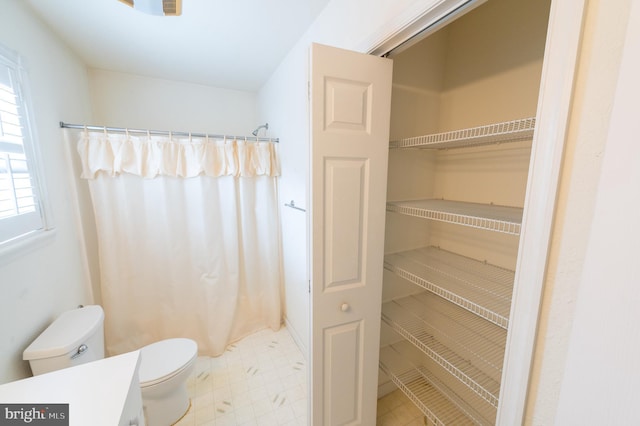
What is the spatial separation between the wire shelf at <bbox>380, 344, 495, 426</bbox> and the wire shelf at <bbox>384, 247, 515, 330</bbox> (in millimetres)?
554

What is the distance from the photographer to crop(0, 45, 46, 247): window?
3.44 ft

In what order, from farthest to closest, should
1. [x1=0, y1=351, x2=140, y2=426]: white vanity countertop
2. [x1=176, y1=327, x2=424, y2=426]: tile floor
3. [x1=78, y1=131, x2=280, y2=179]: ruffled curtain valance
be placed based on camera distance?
[x1=78, y1=131, x2=280, y2=179]: ruffled curtain valance
[x1=176, y1=327, x2=424, y2=426]: tile floor
[x1=0, y1=351, x2=140, y2=426]: white vanity countertop

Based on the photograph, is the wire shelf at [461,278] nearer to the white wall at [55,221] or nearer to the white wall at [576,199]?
the white wall at [576,199]

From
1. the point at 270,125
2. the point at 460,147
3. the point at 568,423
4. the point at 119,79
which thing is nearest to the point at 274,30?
the point at 270,125

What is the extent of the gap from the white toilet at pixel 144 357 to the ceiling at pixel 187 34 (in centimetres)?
170

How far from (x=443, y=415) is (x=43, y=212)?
244 cm

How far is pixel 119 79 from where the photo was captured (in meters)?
2.04

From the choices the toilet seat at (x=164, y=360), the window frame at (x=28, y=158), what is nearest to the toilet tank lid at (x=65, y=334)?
the toilet seat at (x=164, y=360)

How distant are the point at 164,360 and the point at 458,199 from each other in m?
2.03

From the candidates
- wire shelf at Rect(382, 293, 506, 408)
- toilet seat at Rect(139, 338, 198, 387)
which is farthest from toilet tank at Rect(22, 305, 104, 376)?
wire shelf at Rect(382, 293, 506, 408)

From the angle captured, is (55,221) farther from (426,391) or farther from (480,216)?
(426,391)

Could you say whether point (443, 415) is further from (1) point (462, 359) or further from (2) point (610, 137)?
(2) point (610, 137)

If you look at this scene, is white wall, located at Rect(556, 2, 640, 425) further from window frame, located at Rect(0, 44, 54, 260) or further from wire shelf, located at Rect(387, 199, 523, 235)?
window frame, located at Rect(0, 44, 54, 260)

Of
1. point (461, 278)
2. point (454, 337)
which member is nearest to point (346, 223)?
point (461, 278)
